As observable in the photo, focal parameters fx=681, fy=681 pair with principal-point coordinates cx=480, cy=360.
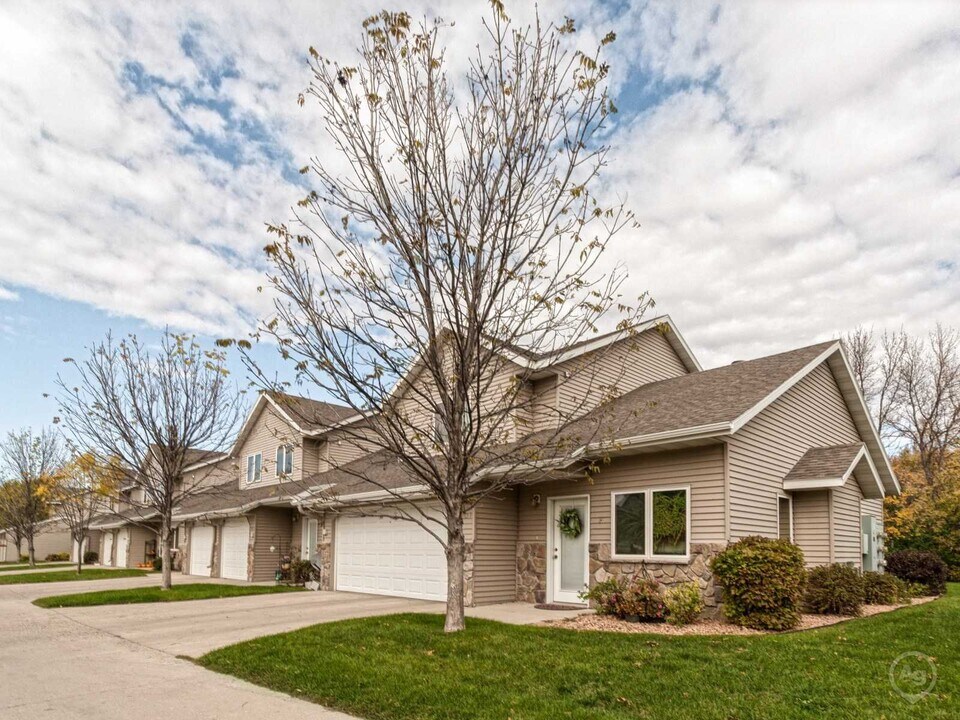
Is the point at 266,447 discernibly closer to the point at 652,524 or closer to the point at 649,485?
the point at 649,485

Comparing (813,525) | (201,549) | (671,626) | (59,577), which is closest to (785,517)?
(813,525)

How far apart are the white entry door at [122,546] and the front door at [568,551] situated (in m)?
32.7

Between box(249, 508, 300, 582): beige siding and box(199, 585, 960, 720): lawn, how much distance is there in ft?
47.4

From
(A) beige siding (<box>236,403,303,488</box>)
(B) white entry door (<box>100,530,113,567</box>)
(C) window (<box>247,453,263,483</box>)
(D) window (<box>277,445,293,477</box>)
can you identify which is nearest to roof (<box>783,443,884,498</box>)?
(A) beige siding (<box>236,403,303,488</box>)

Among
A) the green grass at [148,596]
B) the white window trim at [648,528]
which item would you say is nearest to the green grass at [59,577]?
the green grass at [148,596]

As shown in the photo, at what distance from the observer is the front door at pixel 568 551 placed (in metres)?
13.9

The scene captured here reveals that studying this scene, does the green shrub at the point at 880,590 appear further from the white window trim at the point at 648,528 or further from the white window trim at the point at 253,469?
the white window trim at the point at 253,469

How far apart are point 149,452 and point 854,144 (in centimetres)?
1950

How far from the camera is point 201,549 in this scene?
94.9 ft

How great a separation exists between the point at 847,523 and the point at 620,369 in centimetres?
621

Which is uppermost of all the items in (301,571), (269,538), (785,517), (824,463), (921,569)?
(824,463)

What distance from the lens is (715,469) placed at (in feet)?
39.6

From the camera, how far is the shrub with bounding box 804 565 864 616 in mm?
12188

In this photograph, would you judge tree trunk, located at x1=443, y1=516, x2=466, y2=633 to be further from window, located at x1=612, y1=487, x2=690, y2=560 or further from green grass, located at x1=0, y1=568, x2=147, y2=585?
green grass, located at x1=0, y1=568, x2=147, y2=585
